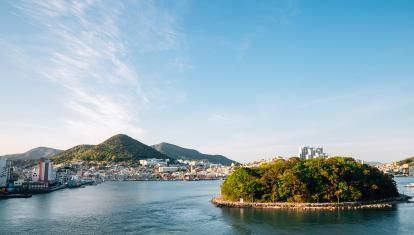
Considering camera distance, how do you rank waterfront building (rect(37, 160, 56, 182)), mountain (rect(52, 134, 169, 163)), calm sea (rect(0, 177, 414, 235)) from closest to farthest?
1. calm sea (rect(0, 177, 414, 235))
2. waterfront building (rect(37, 160, 56, 182))
3. mountain (rect(52, 134, 169, 163))

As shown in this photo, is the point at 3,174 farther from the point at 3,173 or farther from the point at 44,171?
the point at 44,171

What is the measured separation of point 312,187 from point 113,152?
109067 mm

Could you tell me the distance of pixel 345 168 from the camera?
3256 centimetres

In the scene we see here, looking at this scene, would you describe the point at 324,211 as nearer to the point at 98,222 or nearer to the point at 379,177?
the point at 379,177

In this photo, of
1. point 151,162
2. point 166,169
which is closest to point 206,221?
point 166,169

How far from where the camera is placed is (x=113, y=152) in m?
133

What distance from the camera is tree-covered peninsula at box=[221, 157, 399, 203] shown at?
30.9 m

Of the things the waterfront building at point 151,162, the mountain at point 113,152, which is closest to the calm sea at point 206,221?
the waterfront building at point 151,162

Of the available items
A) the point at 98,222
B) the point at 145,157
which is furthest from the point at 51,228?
the point at 145,157

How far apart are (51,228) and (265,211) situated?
14.4 metres

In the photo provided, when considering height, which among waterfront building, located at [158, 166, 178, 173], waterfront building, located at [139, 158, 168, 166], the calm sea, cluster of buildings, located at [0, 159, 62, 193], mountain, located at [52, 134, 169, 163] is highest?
mountain, located at [52, 134, 169, 163]

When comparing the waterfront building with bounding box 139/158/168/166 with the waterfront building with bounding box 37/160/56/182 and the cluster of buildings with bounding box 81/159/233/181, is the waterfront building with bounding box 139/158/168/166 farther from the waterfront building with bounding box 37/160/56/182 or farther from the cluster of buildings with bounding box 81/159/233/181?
the waterfront building with bounding box 37/160/56/182

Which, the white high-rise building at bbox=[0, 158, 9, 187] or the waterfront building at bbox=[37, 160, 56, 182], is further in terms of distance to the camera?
the waterfront building at bbox=[37, 160, 56, 182]

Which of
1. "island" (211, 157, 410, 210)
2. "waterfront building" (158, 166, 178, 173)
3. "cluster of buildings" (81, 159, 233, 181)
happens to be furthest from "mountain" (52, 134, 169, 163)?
"island" (211, 157, 410, 210)
